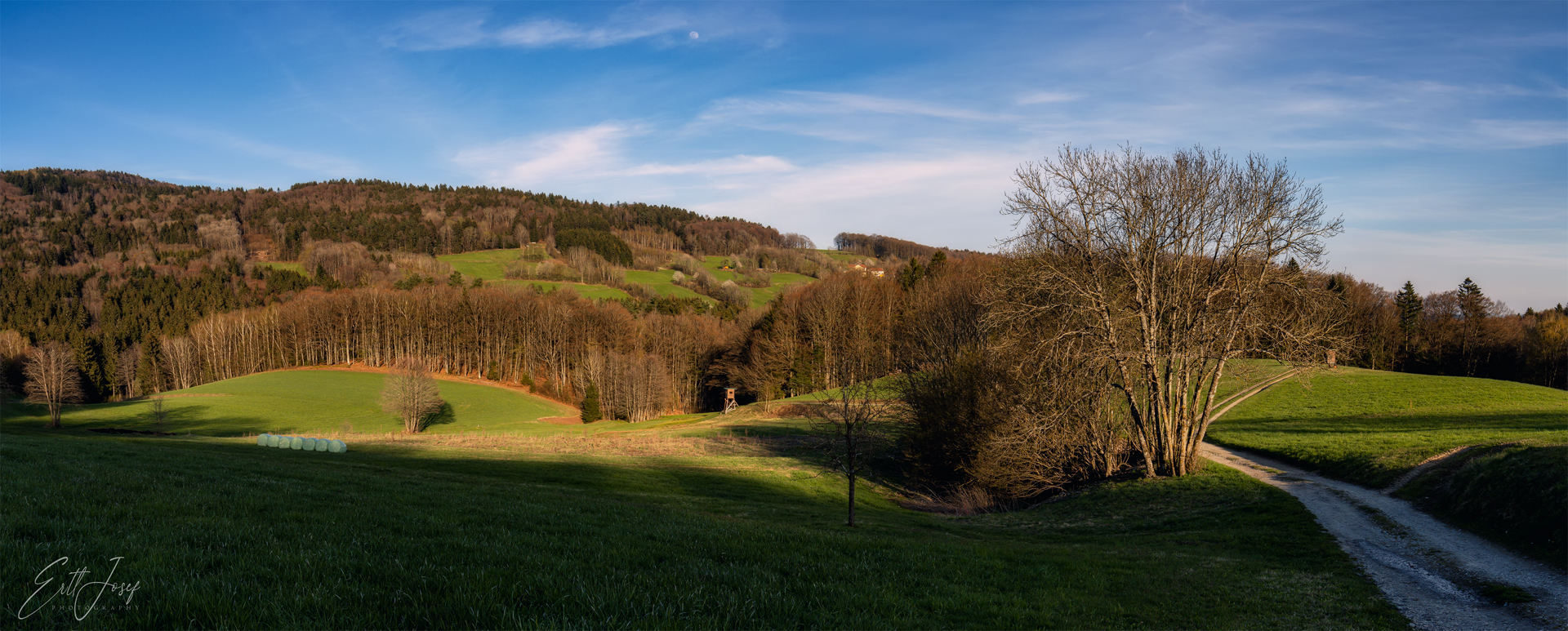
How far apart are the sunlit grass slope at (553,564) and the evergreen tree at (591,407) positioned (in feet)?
218

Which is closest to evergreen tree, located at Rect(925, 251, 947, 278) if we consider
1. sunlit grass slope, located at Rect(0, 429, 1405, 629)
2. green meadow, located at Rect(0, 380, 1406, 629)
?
green meadow, located at Rect(0, 380, 1406, 629)

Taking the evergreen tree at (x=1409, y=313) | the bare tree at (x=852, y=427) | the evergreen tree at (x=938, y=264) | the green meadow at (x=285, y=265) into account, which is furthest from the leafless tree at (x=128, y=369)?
the evergreen tree at (x=1409, y=313)

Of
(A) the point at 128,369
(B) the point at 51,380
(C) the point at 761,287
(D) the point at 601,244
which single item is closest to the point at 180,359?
(A) the point at 128,369

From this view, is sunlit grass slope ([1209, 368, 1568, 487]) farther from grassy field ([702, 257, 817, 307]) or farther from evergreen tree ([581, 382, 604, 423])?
grassy field ([702, 257, 817, 307])

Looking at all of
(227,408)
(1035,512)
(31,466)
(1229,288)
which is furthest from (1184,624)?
(227,408)

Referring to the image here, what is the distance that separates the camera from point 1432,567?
13.3 metres

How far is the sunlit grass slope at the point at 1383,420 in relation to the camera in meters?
24.1

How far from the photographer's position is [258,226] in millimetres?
197750

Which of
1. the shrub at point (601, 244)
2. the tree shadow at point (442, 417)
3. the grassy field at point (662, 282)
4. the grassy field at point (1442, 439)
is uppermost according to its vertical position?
the shrub at point (601, 244)

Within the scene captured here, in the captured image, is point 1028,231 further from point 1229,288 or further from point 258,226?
point 258,226

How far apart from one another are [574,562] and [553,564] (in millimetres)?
264

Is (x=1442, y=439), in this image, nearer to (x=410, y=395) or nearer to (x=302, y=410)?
(x=410, y=395)

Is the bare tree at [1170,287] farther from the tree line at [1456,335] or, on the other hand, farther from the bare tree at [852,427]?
the tree line at [1456,335]

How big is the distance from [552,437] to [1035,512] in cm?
4107
